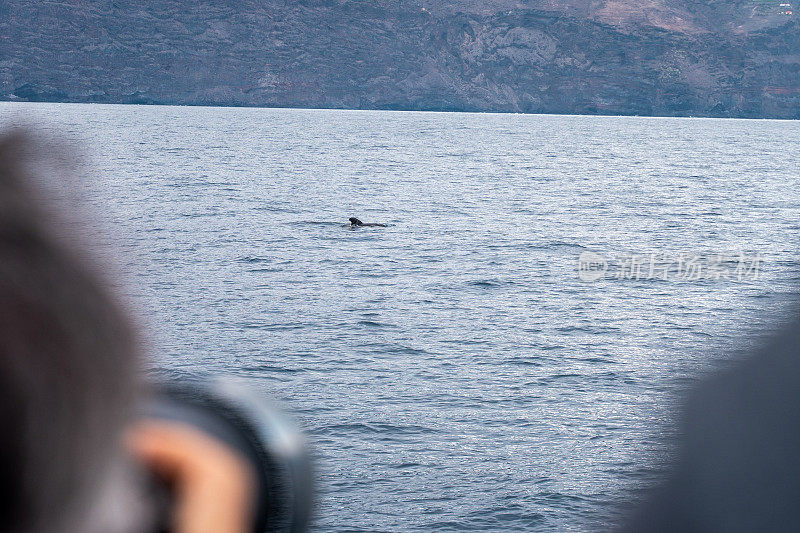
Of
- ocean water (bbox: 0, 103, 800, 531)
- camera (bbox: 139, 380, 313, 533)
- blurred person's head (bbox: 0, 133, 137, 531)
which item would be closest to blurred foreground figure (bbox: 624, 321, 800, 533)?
ocean water (bbox: 0, 103, 800, 531)

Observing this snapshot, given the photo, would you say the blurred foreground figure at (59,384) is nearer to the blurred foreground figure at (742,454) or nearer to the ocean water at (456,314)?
the ocean water at (456,314)

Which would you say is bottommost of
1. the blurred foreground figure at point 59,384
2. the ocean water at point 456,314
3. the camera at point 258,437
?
the ocean water at point 456,314

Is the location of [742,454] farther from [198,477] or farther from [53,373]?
[198,477]

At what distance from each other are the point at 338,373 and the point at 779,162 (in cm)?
12431

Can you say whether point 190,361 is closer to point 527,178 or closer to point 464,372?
point 464,372

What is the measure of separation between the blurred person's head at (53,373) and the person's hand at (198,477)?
212 millimetres

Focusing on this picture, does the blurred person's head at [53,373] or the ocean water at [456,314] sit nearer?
the blurred person's head at [53,373]

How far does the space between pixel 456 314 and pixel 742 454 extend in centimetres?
3478

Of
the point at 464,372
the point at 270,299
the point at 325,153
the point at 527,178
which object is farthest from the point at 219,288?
the point at 325,153

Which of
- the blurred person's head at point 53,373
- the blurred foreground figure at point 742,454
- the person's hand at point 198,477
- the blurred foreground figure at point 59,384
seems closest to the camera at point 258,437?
the person's hand at point 198,477

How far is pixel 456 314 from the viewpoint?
116 feet

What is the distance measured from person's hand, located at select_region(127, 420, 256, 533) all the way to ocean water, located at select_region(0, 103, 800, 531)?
0.09 metres

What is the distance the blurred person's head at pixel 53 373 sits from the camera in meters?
0.55

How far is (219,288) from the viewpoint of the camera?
126ft
